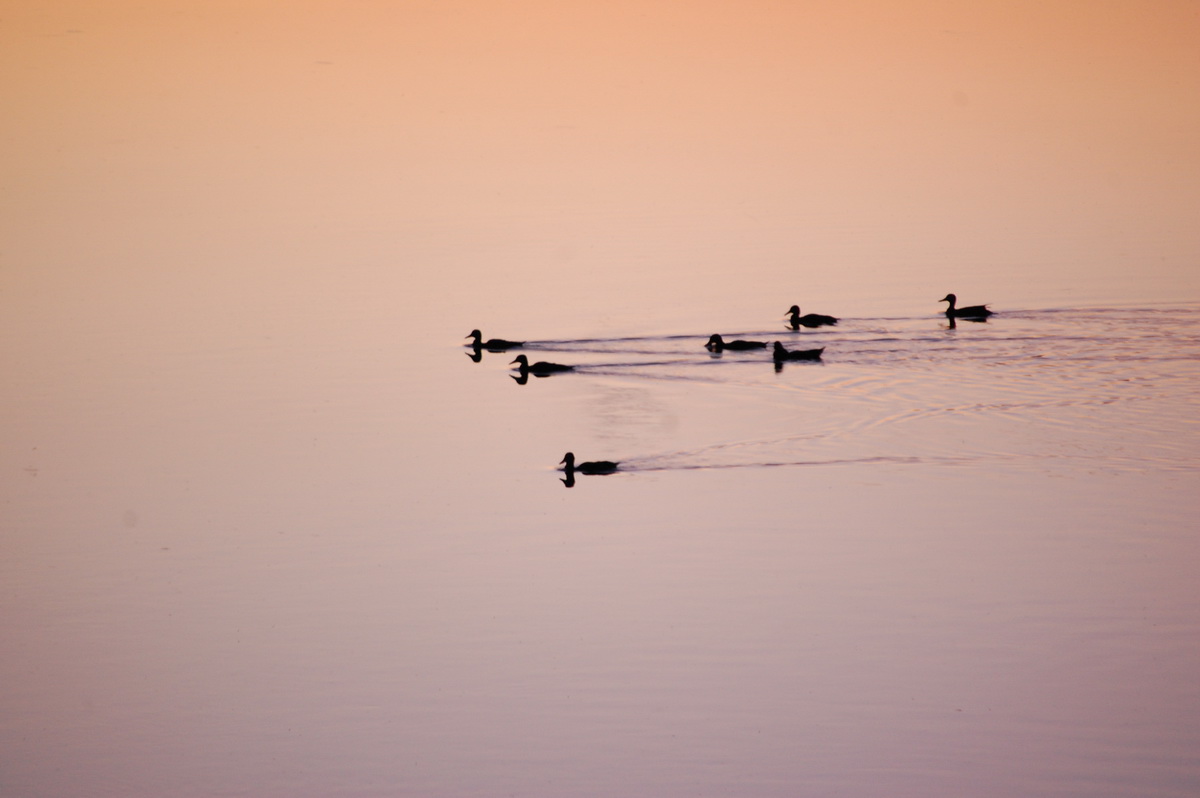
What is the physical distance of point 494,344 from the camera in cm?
2630

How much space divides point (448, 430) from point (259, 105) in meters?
28.7

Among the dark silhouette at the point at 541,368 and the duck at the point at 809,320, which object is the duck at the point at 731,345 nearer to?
the duck at the point at 809,320

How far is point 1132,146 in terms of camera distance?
42156 millimetres

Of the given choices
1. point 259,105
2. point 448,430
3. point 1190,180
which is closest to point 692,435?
point 448,430

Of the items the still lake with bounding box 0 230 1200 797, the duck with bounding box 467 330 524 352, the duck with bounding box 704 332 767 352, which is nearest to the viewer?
the still lake with bounding box 0 230 1200 797

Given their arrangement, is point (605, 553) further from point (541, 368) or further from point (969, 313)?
point (969, 313)

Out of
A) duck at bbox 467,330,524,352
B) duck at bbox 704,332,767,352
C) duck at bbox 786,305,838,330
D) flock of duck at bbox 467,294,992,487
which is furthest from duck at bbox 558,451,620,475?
duck at bbox 786,305,838,330

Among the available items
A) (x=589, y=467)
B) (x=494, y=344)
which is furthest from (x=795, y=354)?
(x=589, y=467)

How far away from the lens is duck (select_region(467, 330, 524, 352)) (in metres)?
26.2

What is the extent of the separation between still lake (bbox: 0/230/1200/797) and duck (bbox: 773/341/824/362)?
19 centimetres

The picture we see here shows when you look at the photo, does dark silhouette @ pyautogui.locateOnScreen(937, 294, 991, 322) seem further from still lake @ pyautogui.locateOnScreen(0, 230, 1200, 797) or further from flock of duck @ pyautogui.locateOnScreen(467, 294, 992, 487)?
still lake @ pyautogui.locateOnScreen(0, 230, 1200, 797)

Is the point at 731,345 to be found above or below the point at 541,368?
above

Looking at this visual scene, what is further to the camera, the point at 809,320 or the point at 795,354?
the point at 809,320

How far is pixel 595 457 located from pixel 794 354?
5.79 meters
